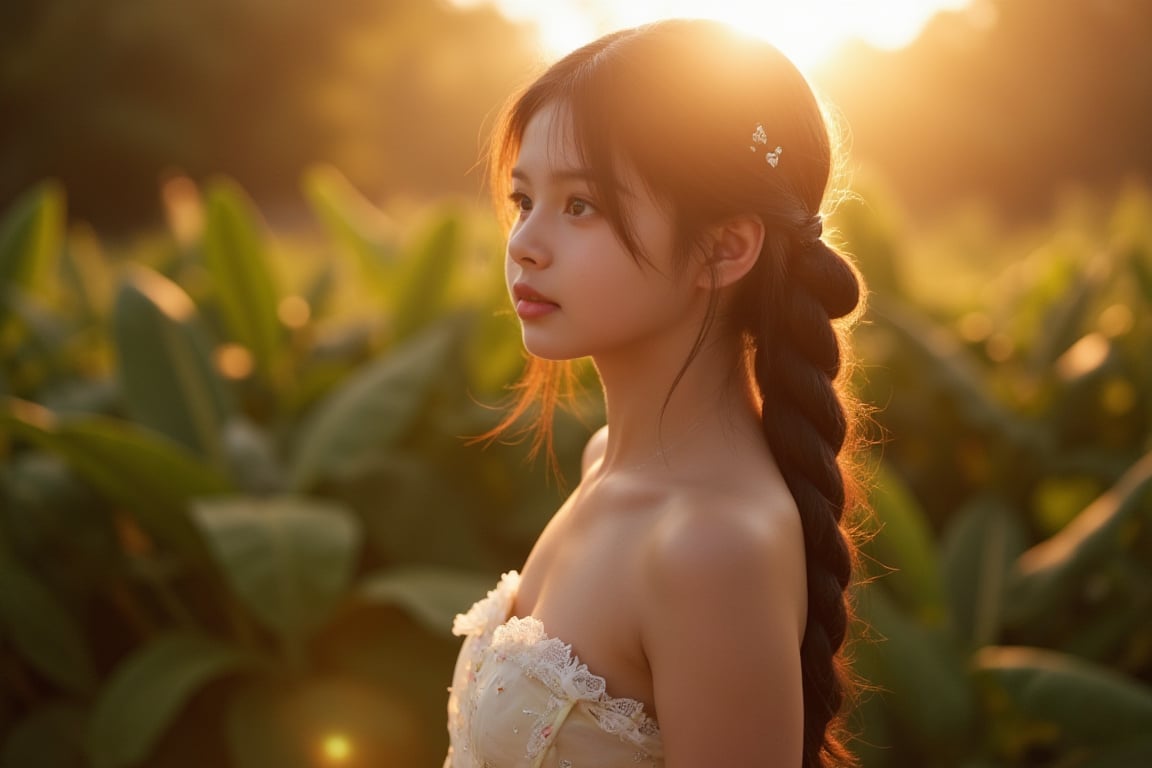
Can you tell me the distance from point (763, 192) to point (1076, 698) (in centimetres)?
137

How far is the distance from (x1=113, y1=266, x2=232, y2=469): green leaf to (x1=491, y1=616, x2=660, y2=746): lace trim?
67.5 inches

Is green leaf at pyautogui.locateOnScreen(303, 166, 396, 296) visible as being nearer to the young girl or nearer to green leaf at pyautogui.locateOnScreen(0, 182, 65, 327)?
green leaf at pyautogui.locateOnScreen(0, 182, 65, 327)

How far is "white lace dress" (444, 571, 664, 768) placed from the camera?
0.96 metres

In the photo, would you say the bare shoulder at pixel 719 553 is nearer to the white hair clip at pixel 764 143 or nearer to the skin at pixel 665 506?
the skin at pixel 665 506

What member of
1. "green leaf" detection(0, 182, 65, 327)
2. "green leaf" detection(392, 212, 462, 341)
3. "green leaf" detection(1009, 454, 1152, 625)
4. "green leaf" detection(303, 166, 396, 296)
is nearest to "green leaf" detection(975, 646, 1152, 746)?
"green leaf" detection(1009, 454, 1152, 625)

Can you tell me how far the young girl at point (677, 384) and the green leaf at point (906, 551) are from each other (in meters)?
1.25

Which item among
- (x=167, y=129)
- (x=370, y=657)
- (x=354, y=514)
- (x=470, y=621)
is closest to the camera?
(x=470, y=621)

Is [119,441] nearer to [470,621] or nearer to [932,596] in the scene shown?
[470,621]

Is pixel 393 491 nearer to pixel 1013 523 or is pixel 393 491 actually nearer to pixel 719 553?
pixel 1013 523

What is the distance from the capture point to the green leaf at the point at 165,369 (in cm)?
249

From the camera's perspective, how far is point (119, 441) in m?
2.09

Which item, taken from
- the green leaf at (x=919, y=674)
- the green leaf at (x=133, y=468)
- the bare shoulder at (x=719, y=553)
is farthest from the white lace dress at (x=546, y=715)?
the green leaf at (x=133, y=468)

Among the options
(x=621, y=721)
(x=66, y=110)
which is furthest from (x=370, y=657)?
(x=66, y=110)

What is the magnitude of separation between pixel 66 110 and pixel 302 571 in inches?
576
